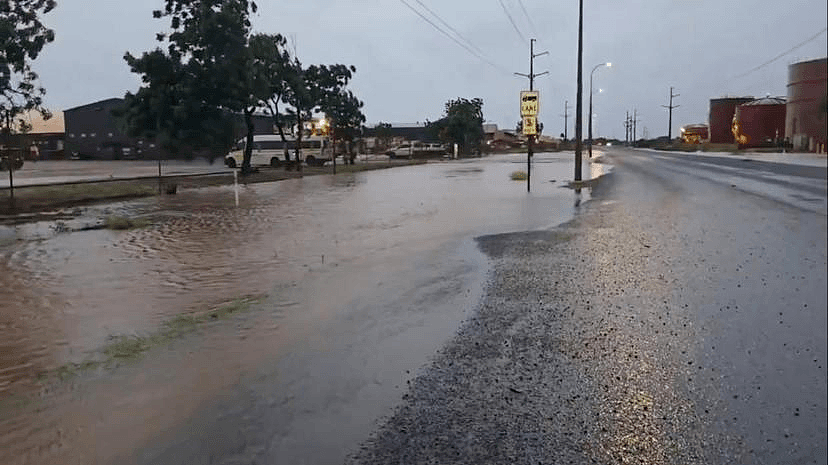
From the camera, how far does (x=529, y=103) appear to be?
25656mm

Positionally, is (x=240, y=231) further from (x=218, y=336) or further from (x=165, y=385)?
(x=165, y=385)

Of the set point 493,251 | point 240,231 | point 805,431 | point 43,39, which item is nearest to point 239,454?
point 805,431

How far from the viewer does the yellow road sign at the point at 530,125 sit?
85.9 ft

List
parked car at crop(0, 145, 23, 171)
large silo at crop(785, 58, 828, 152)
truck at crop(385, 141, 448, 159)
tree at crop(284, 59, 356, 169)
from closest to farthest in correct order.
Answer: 1. large silo at crop(785, 58, 828, 152)
2. parked car at crop(0, 145, 23, 171)
3. tree at crop(284, 59, 356, 169)
4. truck at crop(385, 141, 448, 159)

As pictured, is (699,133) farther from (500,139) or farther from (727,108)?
(500,139)

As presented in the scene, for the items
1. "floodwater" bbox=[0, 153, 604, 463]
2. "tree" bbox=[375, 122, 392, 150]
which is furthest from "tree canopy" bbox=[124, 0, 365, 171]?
"tree" bbox=[375, 122, 392, 150]

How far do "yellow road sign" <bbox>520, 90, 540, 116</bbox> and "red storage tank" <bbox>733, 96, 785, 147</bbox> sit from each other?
70.6ft

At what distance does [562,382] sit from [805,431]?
1811mm

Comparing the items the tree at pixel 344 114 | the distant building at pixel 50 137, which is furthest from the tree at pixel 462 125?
the distant building at pixel 50 137

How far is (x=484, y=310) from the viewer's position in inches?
299

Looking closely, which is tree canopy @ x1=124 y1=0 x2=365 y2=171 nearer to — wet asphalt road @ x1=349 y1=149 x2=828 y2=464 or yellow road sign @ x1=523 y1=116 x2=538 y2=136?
yellow road sign @ x1=523 y1=116 x2=538 y2=136

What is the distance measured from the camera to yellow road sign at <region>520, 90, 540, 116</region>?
1007 inches

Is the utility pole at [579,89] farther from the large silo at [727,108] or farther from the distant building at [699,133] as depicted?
the large silo at [727,108]

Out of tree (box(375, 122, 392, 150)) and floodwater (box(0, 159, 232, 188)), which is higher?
tree (box(375, 122, 392, 150))
